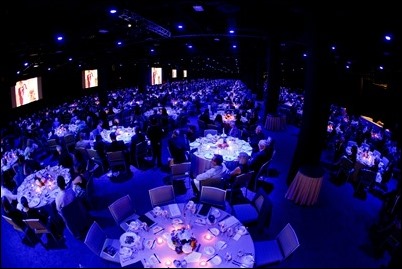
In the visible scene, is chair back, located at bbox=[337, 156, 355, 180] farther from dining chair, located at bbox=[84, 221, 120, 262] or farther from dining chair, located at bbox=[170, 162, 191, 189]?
dining chair, located at bbox=[84, 221, 120, 262]

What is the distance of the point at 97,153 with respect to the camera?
8539 millimetres

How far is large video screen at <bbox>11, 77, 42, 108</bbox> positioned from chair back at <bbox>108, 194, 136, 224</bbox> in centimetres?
1321

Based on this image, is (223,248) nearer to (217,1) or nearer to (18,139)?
(217,1)

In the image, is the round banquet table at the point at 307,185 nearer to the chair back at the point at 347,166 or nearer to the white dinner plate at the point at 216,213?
the chair back at the point at 347,166

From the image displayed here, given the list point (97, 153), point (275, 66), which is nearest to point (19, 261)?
point (97, 153)

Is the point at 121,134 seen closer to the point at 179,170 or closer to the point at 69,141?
the point at 69,141

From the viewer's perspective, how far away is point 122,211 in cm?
552

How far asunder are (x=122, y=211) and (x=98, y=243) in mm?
913

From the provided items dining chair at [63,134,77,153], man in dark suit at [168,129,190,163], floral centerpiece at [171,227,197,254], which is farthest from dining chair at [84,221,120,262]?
dining chair at [63,134,77,153]

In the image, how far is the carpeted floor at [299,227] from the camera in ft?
17.2

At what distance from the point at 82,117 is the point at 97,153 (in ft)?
18.7

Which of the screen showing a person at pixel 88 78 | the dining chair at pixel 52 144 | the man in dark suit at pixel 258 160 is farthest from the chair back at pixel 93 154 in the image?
the screen showing a person at pixel 88 78

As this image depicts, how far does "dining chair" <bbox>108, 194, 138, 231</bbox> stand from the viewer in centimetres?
527

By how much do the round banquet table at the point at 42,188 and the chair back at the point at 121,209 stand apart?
5.79 feet
